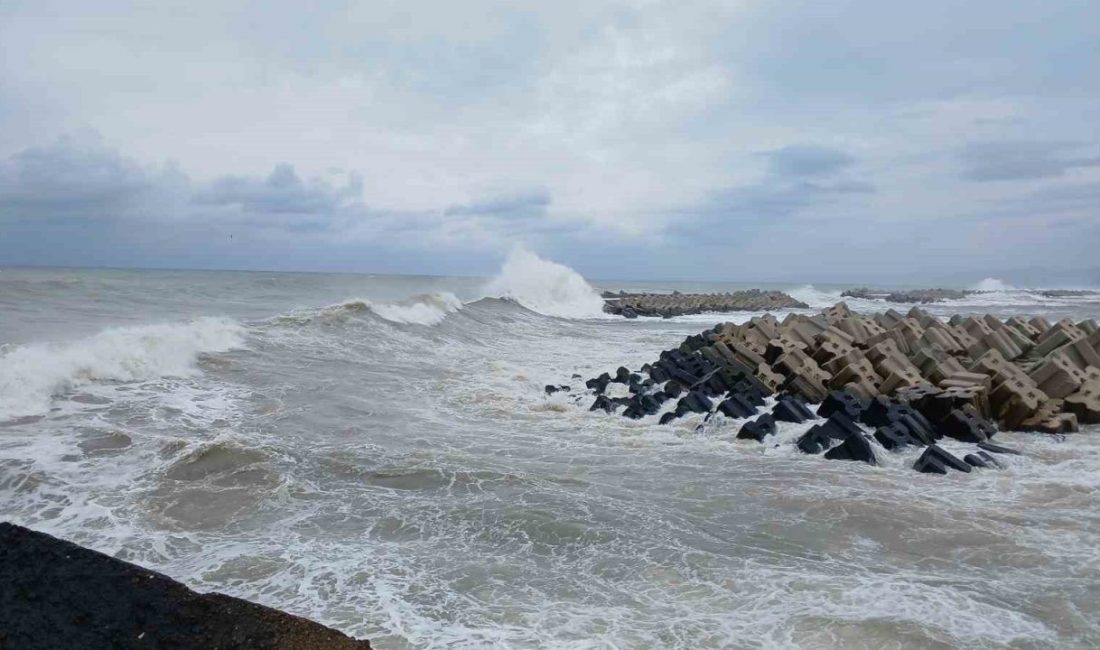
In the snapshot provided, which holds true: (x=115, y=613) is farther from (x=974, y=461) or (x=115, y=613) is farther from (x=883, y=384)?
(x=883, y=384)

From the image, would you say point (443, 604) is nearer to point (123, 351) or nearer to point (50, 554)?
point (50, 554)

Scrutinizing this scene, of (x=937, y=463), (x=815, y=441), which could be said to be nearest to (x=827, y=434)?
(x=815, y=441)

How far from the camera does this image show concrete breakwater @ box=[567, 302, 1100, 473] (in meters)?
8.59

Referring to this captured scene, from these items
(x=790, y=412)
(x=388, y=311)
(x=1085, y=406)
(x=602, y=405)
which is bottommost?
(x=602, y=405)

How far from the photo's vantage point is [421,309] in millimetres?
24469

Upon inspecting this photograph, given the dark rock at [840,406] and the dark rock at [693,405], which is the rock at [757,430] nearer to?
the dark rock at [840,406]

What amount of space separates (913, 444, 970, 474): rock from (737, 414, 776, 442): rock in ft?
5.63

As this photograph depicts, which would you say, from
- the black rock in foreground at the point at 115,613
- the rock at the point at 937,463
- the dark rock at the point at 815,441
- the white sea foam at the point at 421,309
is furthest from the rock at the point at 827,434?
the white sea foam at the point at 421,309

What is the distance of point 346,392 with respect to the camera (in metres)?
11.6

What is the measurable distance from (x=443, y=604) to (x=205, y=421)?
578 cm

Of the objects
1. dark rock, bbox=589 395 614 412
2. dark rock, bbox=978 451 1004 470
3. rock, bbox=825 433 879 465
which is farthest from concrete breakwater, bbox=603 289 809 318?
dark rock, bbox=978 451 1004 470

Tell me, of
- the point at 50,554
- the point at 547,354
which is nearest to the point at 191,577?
the point at 50,554

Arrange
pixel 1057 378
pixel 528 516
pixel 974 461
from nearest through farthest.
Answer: pixel 528 516
pixel 974 461
pixel 1057 378

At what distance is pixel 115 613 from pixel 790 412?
8.17 m
